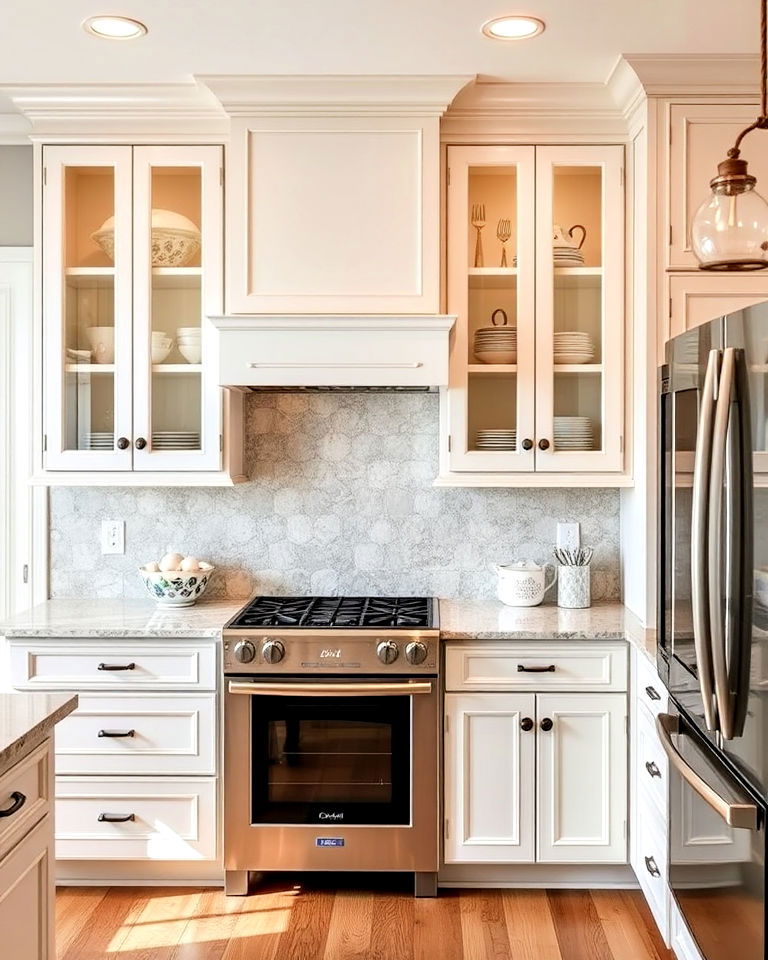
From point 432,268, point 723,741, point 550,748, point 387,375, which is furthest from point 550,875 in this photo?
point 432,268

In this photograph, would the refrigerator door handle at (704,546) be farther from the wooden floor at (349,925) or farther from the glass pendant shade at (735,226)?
the wooden floor at (349,925)

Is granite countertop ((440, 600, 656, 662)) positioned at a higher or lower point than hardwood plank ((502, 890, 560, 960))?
higher

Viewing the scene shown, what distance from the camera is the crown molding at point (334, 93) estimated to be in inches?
115

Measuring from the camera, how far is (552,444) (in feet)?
10.2

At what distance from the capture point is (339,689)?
2828 millimetres

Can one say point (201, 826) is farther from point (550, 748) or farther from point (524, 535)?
point (524, 535)

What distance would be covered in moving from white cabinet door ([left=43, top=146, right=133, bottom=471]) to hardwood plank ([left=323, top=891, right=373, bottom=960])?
1.62 meters

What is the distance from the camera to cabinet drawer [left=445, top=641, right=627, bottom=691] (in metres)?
2.88

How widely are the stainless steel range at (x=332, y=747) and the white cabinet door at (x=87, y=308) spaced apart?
0.87m

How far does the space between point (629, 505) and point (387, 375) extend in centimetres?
101

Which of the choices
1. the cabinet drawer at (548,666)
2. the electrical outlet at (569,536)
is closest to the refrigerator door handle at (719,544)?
the cabinet drawer at (548,666)

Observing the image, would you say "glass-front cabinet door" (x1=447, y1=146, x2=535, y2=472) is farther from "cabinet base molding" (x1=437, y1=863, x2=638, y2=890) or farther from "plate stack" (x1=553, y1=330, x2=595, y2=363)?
"cabinet base molding" (x1=437, y1=863, x2=638, y2=890)

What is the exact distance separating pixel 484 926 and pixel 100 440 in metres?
2.03

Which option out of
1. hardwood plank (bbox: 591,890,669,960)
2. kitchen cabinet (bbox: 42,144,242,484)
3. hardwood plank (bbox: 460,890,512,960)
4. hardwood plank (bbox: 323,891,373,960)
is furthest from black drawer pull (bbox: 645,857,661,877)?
kitchen cabinet (bbox: 42,144,242,484)
